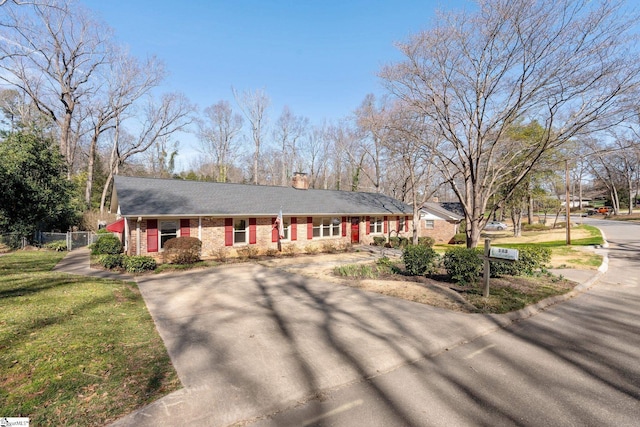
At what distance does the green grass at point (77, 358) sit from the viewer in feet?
11.7

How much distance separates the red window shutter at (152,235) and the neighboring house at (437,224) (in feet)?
73.3

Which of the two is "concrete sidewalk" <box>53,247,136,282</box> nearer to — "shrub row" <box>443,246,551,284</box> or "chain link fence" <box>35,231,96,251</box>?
"chain link fence" <box>35,231,96,251</box>

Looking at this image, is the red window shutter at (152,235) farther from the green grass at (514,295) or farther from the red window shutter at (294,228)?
the green grass at (514,295)

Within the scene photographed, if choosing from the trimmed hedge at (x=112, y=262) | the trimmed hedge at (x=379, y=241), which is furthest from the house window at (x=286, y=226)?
the trimmed hedge at (x=112, y=262)

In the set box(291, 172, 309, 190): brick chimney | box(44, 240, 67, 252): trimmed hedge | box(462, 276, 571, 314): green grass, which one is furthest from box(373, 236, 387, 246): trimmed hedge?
box(44, 240, 67, 252): trimmed hedge

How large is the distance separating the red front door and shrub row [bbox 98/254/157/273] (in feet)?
44.4

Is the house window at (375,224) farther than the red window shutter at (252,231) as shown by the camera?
Yes

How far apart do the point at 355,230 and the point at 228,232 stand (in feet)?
32.4

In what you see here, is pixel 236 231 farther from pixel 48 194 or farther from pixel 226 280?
pixel 48 194

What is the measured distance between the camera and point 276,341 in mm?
5562

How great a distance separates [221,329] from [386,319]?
3467 mm

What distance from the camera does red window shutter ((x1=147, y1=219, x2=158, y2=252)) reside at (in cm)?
1447

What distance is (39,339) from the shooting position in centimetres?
518

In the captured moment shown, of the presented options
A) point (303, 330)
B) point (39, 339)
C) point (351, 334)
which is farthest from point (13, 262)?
point (351, 334)
